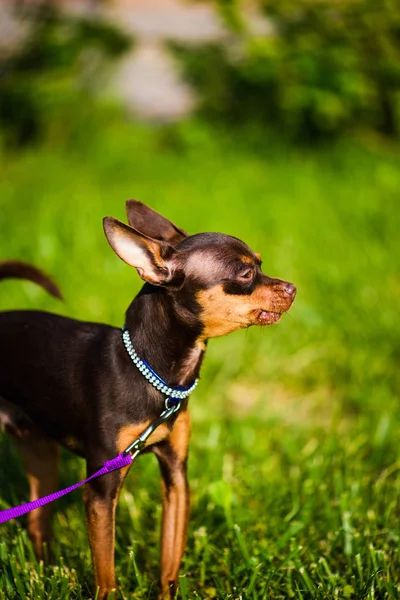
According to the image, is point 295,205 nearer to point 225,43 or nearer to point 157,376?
point 225,43

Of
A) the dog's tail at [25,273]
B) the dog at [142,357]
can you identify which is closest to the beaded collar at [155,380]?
the dog at [142,357]

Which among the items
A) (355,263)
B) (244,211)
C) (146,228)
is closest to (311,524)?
(146,228)

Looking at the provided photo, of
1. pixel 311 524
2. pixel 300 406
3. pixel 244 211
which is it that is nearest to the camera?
pixel 311 524

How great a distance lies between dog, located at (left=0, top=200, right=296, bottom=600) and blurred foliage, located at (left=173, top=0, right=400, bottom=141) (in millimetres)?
6429

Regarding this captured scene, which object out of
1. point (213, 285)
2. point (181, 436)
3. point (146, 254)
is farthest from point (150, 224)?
point (181, 436)

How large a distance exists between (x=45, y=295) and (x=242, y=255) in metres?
2.95

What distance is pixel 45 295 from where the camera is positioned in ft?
16.9

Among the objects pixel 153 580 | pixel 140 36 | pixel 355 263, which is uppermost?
pixel 140 36

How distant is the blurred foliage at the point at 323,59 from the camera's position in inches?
330

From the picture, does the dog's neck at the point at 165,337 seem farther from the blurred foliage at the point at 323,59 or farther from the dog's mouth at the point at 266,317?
the blurred foliage at the point at 323,59

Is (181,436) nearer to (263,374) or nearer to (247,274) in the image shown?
(247,274)

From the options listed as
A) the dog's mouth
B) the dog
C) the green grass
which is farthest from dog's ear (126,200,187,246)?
the green grass

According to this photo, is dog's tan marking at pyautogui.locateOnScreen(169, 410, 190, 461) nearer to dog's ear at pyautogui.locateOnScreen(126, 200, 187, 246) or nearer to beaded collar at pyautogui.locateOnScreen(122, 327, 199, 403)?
beaded collar at pyautogui.locateOnScreen(122, 327, 199, 403)

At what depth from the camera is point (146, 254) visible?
243cm
